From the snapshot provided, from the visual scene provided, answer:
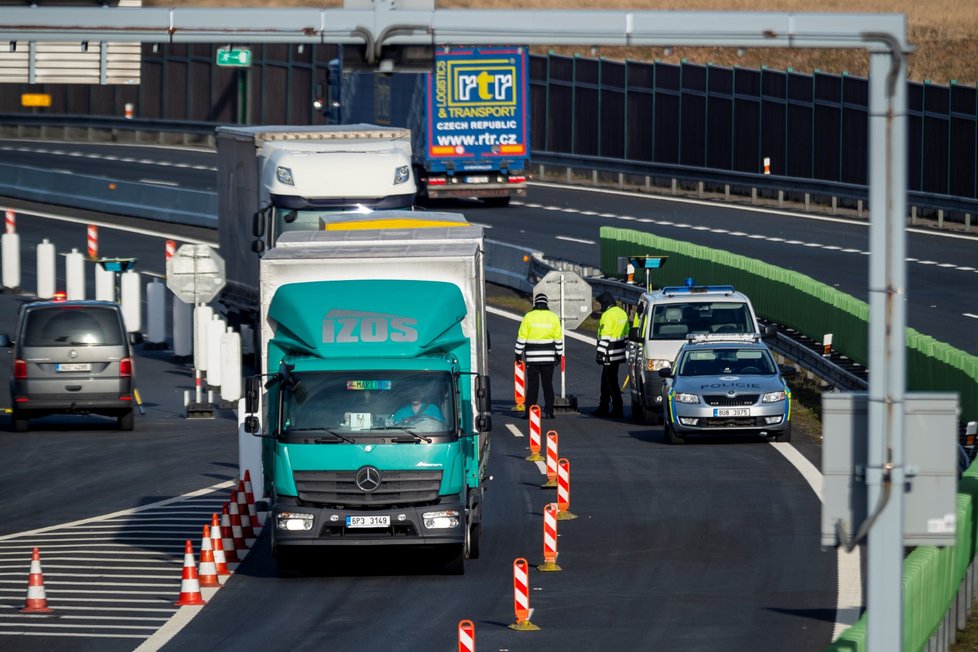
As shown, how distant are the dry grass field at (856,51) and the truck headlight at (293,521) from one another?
157 feet

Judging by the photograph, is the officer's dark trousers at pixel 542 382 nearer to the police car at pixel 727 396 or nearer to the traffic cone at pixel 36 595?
the police car at pixel 727 396

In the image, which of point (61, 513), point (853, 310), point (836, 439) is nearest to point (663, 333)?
point (853, 310)

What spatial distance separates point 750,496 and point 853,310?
350 inches

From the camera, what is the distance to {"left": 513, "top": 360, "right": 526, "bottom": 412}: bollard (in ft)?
106

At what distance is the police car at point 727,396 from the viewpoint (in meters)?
27.9

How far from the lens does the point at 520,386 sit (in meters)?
32.6

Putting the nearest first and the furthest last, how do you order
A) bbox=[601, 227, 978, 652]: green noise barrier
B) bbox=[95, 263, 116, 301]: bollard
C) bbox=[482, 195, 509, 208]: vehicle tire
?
bbox=[601, 227, 978, 652]: green noise barrier → bbox=[95, 263, 116, 301]: bollard → bbox=[482, 195, 509, 208]: vehicle tire

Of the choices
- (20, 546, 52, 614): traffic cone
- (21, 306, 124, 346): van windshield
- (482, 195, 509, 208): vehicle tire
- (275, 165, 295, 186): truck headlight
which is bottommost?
(20, 546, 52, 614): traffic cone

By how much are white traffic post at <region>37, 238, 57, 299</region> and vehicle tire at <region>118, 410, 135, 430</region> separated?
45.6 feet

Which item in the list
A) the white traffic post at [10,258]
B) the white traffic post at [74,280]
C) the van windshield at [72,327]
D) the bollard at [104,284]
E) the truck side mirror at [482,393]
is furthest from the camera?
the white traffic post at [10,258]

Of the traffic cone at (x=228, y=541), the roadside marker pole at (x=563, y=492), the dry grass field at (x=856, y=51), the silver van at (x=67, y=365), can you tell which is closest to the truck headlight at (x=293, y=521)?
the traffic cone at (x=228, y=541)

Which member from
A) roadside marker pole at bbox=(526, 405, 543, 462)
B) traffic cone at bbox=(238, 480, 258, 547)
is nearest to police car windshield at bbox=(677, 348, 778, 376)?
roadside marker pole at bbox=(526, 405, 543, 462)

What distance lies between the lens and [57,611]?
18484 mm

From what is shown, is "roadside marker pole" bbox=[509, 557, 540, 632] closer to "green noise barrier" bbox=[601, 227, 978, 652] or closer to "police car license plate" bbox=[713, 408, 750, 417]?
"green noise barrier" bbox=[601, 227, 978, 652]
